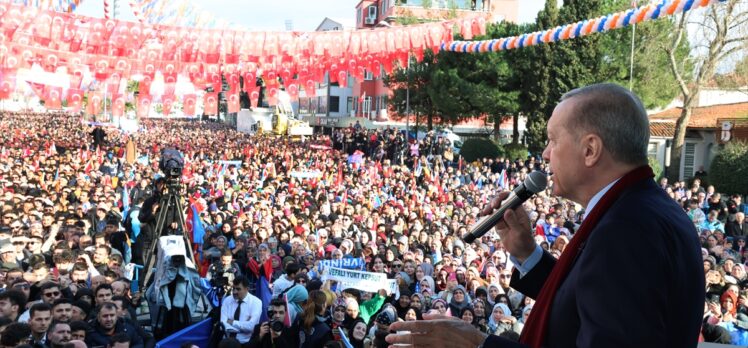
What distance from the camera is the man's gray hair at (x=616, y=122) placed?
6.00ft

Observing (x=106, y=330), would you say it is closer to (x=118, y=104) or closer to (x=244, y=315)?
(x=244, y=315)

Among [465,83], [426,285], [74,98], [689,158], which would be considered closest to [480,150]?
[465,83]

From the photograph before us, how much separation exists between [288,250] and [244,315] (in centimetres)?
344

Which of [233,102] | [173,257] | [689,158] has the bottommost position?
[173,257]

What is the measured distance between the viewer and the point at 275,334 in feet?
23.2

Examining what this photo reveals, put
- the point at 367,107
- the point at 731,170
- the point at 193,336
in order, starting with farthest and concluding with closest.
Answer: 1. the point at 367,107
2. the point at 731,170
3. the point at 193,336

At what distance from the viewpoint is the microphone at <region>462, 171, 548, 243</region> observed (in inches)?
91.3

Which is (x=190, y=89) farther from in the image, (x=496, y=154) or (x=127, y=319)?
(x=496, y=154)

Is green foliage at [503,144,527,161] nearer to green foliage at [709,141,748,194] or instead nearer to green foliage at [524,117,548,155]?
green foliage at [524,117,548,155]

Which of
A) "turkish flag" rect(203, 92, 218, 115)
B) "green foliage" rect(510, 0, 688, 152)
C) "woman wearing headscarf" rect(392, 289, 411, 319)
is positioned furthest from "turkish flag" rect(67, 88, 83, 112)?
"green foliage" rect(510, 0, 688, 152)

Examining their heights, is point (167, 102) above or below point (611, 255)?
above

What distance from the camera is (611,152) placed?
185cm

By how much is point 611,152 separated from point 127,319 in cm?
618

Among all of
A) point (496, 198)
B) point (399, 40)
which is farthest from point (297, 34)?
point (496, 198)
